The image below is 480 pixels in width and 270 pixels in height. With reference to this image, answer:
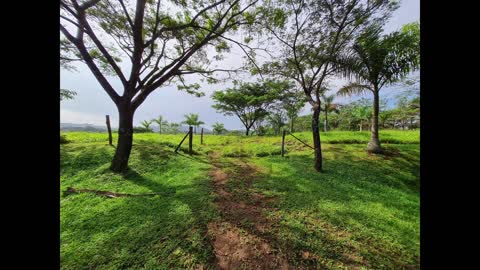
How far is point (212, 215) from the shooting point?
3850 millimetres

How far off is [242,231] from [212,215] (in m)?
0.81

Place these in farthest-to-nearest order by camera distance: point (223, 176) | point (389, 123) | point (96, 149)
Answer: point (389, 123), point (96, 149), point (223, 176)

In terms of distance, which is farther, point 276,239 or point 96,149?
point 96,149

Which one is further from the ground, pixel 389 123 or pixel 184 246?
pixel 389 123

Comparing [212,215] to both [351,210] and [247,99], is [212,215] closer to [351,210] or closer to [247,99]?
[351,210]

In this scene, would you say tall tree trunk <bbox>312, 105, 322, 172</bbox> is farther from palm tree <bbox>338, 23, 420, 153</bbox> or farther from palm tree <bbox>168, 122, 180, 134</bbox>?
palm tree <bbox>168, 122, 180, 134</bbox>

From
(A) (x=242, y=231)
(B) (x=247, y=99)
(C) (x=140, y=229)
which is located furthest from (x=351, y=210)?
(B) (x=247, y=99)

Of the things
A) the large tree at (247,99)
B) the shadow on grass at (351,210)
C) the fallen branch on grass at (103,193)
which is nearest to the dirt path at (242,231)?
the shadow on grass at (351,210)

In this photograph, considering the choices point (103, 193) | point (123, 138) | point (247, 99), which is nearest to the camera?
point (103, 193)
